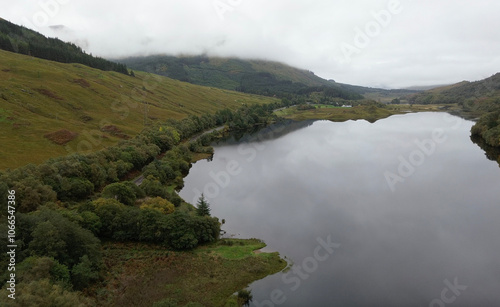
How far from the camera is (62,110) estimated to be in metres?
127

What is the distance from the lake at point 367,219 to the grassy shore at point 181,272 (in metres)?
3.44

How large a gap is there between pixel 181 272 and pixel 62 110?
114 metres

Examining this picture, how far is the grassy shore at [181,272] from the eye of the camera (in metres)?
40.1

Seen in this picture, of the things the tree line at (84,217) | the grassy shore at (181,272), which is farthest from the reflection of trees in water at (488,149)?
the tree line at (84,217)

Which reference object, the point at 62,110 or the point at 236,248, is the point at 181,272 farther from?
the point at 62,110

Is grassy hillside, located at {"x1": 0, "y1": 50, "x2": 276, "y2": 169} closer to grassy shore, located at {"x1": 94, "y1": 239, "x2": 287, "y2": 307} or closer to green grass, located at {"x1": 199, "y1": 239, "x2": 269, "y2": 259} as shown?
grassy shore, located at {"x1": 94, "y1": 239, "x2": 287, "y2": 307}

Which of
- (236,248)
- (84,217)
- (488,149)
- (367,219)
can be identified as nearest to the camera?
(84,217)

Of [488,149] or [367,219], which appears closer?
[367,219]

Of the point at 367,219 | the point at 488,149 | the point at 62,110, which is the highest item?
the point at 62,110

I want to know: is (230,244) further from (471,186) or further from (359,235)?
(471,186)

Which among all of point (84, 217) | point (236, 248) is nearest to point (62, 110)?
point (84, 217)

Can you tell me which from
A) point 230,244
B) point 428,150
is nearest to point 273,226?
point 230,244

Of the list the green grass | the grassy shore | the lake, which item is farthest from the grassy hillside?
the green grass

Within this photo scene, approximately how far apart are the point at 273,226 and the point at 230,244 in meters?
11.8
